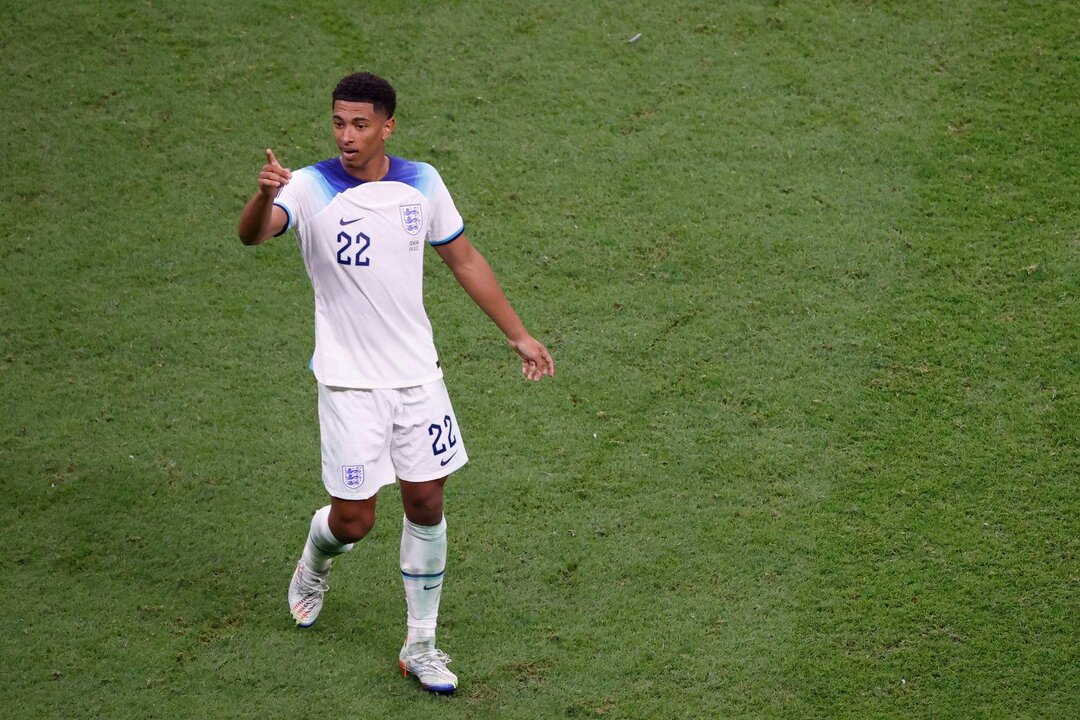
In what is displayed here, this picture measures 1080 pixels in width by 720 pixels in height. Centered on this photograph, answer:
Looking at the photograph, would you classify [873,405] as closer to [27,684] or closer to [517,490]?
[517,490]

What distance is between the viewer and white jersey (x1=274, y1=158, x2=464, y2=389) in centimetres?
408

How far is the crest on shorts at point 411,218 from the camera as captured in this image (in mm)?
4152

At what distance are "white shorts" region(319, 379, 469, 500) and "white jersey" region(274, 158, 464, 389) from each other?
2.1 inches

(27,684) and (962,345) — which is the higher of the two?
(962,345)

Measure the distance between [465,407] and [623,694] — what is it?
1656 mm

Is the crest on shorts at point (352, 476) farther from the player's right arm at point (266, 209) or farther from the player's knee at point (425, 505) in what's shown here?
the player's right arm at point (266, 209)

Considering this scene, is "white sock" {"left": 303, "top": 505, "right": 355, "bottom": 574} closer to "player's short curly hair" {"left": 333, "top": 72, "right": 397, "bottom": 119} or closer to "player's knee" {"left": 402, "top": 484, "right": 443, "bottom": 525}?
"player's knee" {"left": 402, "top": 484, "right": 443, "bottom": 525}

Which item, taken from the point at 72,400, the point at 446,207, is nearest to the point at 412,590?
the point at 446,207

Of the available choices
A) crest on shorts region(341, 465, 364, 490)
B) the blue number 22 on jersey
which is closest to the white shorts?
crest on shorts region(341, 465, 364, 490)

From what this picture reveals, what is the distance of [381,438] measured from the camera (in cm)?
421

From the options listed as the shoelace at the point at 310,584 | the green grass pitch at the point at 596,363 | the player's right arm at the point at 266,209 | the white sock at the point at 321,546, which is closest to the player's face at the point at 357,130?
the player's right arm at the point at 266,209

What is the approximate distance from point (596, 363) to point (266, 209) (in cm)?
224

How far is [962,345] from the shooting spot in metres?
5.70

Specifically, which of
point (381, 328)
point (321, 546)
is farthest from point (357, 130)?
point (321, 546)
